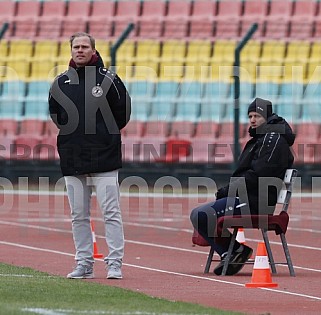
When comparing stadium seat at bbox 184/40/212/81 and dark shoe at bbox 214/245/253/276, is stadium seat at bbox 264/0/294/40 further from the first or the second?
dark shoe at bbox 214/245/253/276

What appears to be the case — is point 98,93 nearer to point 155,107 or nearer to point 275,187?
point 275,187

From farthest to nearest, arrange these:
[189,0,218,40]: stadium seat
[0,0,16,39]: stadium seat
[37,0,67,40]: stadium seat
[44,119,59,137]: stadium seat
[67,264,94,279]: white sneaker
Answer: [0,0,16,39]: stadium seat, [37,0,67,40]: stadium seat, [189,0,218,40]: stadium seat, [44,119,59,137]: stadium seat, [67,264,94,279]: white sneaker

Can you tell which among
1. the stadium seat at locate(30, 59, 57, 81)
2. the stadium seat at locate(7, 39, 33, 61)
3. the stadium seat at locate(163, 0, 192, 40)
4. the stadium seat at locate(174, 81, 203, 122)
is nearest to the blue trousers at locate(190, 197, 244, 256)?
the stadium seat at locate(174, 81, 203, 122)

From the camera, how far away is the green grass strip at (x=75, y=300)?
8.48m

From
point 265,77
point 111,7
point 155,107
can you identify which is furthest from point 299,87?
point 111,7

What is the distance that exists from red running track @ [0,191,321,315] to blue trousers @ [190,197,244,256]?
0.32 metres

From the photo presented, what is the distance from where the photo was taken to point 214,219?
12.0m

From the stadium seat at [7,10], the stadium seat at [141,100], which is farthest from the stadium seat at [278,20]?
the stadium seat at [7,10]

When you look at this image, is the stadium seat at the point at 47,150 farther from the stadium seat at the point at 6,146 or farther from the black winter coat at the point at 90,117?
the black winter coat at the point at 90,117

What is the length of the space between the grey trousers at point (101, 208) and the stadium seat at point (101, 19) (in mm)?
17975

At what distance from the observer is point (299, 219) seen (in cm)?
2044

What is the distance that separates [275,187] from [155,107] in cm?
1568

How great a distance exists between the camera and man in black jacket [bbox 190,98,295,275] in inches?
471

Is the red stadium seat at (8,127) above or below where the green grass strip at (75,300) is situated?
above
